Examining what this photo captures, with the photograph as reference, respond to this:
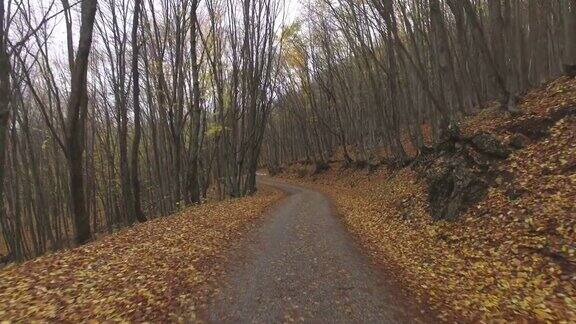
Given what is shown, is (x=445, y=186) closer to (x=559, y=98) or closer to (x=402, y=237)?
(x=402, y=237)

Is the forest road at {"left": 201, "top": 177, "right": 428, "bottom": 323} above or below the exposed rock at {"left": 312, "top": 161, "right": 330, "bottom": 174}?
below

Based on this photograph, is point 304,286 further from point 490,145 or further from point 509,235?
point 490,145

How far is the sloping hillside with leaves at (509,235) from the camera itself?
5770 millimetres

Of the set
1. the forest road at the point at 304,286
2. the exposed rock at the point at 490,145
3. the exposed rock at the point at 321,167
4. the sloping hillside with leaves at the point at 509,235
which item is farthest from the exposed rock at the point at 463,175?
the exposed rock at the point at 321,167

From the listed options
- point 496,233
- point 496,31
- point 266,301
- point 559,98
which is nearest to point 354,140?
point 496,31

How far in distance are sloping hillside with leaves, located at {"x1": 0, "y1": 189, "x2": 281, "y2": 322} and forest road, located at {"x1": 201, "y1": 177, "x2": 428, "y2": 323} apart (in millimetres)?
447

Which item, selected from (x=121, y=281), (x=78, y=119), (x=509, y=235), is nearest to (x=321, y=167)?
(x=78, y=119)

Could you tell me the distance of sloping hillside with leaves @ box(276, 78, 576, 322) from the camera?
18.9 feet

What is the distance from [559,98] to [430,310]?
848 centimetres

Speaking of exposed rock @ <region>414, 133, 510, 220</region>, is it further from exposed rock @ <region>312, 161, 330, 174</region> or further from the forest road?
exposed rock @ <region>312, 161, 330, 174</region>

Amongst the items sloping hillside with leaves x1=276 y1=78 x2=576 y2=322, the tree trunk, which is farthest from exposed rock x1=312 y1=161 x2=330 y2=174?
the tree trunk

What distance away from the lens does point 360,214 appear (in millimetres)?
14852

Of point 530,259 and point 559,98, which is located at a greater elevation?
point 559,98

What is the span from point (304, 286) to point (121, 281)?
2761mm
